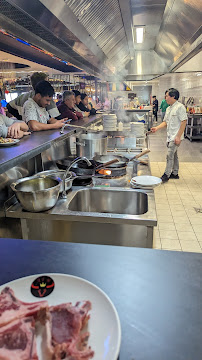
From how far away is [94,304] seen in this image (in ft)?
2.06

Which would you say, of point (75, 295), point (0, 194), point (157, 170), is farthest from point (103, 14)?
point (157, 170)

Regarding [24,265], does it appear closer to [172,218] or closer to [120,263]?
[120,263]

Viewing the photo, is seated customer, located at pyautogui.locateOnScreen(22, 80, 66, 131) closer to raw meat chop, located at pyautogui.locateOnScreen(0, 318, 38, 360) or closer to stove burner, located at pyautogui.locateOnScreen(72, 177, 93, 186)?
stove burner, located at pyautogui.locateOnScreen(72, 177, 93, 186)

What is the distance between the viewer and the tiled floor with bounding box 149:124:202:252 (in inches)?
121

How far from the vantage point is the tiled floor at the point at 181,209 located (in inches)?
121

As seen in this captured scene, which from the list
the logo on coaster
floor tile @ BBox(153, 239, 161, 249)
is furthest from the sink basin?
the logo on coaster

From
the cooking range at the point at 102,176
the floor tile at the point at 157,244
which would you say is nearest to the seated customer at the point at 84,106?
the cooking range at the point at 102,176

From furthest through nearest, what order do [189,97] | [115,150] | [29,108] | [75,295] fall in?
[189,97] → [115,150] → [29,108] → [75,295]

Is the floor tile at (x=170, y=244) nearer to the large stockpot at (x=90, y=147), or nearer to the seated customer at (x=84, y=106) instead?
the large stockpot at (x=90, y=147)

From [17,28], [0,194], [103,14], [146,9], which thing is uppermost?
[146,9]

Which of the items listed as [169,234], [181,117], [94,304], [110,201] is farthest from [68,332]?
[181,117]

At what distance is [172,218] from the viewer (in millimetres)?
3678

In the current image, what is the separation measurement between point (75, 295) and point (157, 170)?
5.51 metres

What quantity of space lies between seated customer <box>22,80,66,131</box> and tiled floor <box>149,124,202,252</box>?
186cm
